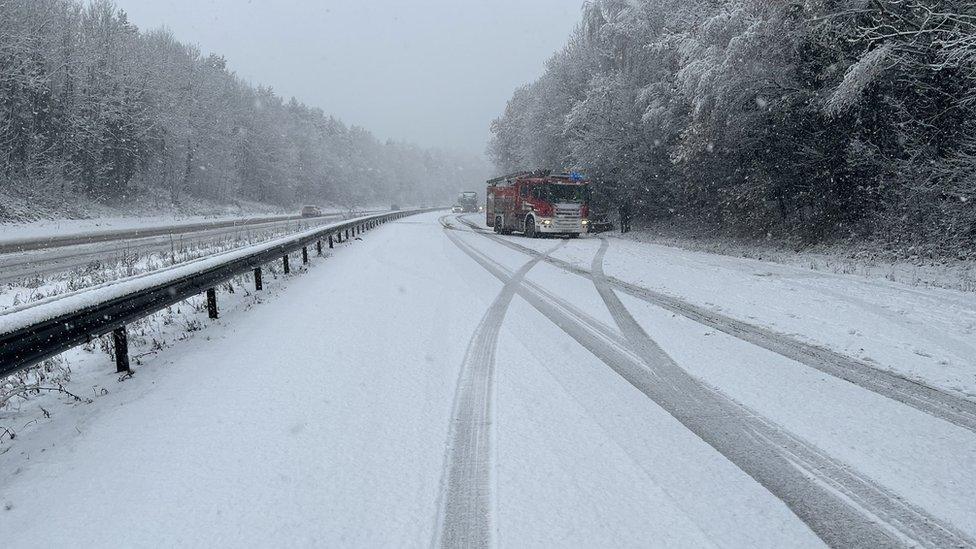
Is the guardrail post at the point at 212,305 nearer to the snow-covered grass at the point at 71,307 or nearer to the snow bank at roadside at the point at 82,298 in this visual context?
the snow-covered grass at the point at 71,307

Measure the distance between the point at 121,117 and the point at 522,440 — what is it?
158ft

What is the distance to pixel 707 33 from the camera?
18109 mm

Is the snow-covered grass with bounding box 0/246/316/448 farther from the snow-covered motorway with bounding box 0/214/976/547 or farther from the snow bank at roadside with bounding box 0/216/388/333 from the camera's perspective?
the snow bank at roadside with bounding box 0/216/388/333

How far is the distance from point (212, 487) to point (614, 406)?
282 centimetres

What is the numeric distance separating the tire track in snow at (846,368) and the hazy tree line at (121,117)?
122 ft

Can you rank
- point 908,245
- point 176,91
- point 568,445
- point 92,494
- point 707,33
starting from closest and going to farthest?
point 92,494 < point 568,445 < point 908,245 < point 707,33 < point 176,91

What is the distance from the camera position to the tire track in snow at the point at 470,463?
2.58 meters

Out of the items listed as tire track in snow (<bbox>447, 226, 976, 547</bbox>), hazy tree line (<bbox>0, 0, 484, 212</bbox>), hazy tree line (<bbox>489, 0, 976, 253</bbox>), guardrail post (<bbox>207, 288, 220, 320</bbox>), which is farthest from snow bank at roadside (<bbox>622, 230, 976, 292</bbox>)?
hazy tree line (<bbox>0, 0, 484, 212</bbox>)

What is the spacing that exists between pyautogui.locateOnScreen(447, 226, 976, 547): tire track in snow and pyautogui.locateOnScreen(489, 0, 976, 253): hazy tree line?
1101cm

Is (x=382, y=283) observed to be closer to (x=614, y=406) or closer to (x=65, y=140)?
(x=614, y=406)

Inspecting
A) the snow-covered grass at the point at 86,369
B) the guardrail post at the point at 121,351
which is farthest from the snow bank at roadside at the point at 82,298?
the snow-covered grass at the point at 86,369

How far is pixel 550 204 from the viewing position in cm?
2523

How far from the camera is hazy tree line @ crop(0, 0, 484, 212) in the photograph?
31688 millimetres

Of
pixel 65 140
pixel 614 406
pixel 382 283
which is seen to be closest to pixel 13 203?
pixel 65 140
